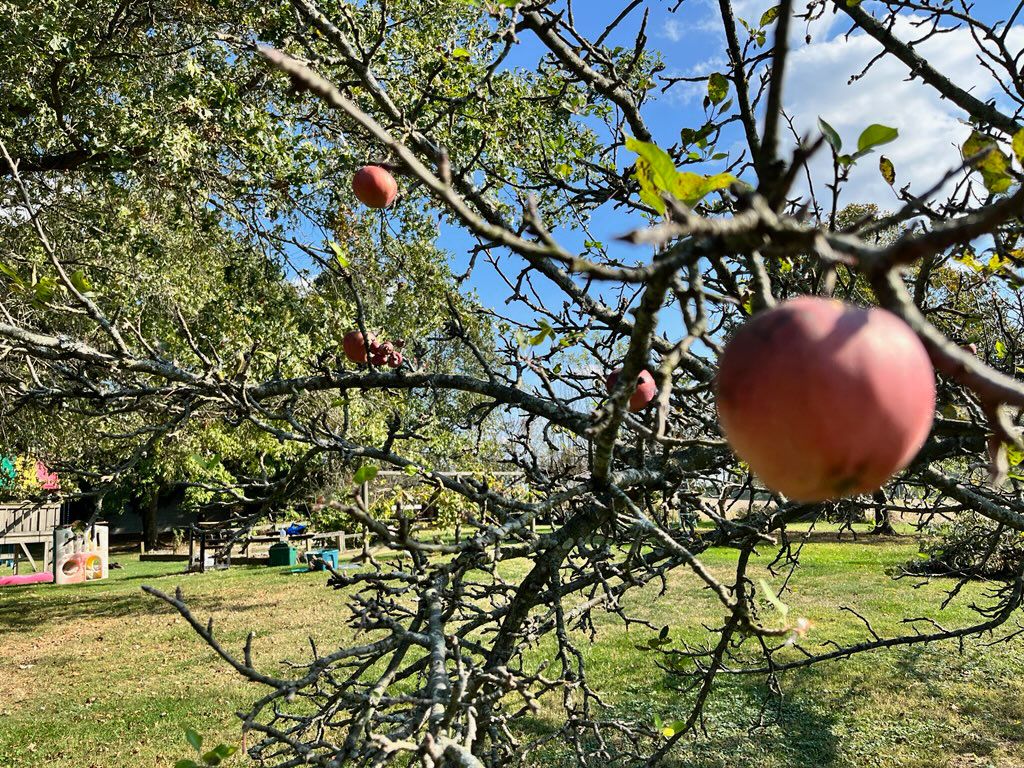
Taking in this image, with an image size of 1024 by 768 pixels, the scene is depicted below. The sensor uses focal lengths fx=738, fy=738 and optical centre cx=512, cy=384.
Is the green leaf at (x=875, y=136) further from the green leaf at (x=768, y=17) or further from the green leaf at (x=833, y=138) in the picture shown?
the green leaf at (x=768, y=17)

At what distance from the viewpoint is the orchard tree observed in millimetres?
811

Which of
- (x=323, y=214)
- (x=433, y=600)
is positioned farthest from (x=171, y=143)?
(x=433, y=600)

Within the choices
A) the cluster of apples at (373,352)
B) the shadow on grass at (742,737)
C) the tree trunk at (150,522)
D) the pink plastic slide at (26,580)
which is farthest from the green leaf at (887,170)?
the tree trunk at (150,522)

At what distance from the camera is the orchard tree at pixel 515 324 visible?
0.81 m

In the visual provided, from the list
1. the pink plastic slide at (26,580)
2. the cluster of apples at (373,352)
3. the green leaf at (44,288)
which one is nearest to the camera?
the green leaf at (44,288)

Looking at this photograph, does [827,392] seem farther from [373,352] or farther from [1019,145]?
[373,352]

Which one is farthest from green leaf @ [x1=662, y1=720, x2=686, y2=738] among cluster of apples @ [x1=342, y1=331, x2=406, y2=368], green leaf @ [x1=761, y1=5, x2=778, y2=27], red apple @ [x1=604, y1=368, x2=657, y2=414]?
green leaf @ [x1=761, y1=5, x2=778, y2=27]

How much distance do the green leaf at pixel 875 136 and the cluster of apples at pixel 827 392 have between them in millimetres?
537

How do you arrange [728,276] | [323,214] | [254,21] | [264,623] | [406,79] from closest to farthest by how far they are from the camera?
[728,276]
[406,79]
[254,21]
[323,214]
[264,623]

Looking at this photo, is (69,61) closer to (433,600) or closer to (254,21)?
(254,21)

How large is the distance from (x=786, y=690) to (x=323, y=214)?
7182mm

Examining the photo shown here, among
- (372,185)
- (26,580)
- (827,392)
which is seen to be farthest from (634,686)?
(26,580)

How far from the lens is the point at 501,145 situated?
7406 mm

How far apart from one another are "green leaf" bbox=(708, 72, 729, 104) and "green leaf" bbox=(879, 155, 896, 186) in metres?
0.71
